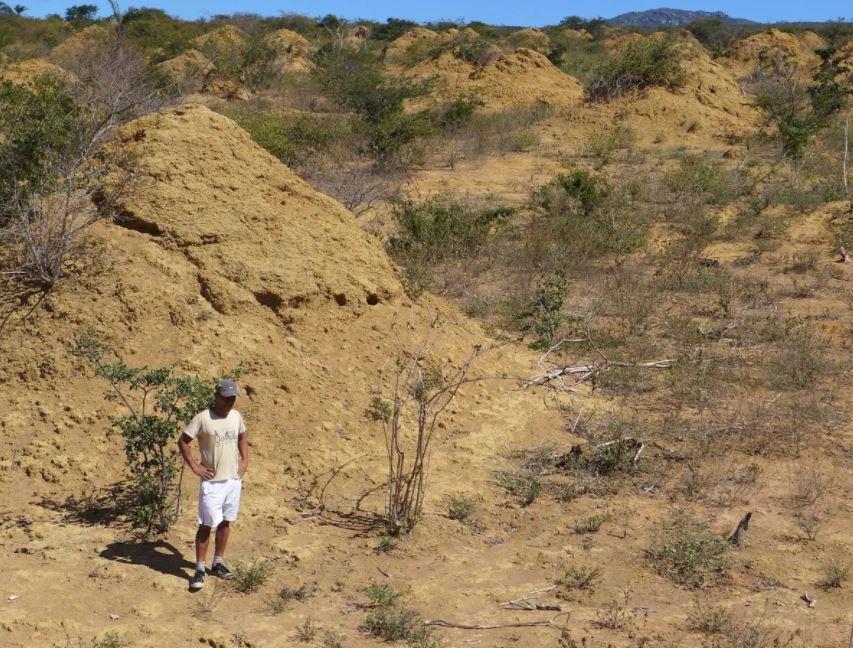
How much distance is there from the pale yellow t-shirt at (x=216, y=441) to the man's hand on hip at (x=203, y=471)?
0.01 meters

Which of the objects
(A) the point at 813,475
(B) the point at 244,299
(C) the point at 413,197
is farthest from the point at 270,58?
(A) the point at 813,475

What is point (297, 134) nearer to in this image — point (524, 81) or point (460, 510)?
point (524, 81)

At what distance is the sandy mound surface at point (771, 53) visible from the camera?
2714cm

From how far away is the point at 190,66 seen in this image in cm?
2033

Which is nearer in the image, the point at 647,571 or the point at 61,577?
the point at 61,577

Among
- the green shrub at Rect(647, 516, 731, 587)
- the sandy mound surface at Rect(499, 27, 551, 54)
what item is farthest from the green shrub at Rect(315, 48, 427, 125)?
the green shrub at Rect(647, 516, 731, 587)

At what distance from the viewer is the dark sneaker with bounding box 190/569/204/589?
3381 mm

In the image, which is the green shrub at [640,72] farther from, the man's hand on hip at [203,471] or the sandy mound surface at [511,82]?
the man's hand on hip at [203,471]

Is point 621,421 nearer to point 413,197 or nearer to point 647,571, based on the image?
point 647,571

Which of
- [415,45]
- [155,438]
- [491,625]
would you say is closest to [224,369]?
[155,438]

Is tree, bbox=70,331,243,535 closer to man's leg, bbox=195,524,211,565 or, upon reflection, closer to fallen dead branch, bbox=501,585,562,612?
man's leg, bbox=195,524,211,565

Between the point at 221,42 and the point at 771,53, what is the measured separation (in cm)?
1752

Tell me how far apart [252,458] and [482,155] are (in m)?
11.1

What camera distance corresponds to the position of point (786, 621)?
3.31 m
